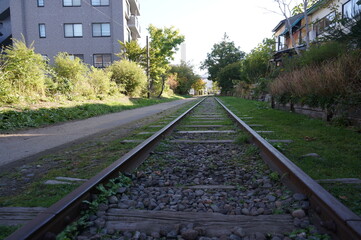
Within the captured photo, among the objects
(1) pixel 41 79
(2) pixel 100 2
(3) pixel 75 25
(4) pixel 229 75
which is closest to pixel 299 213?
(1) pixel 41 79

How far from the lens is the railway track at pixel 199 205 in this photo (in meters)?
1.66

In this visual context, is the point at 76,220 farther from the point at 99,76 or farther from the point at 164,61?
the point at 164,61

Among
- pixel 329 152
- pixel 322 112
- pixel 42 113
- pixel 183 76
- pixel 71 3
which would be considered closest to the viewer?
pixel 329 152

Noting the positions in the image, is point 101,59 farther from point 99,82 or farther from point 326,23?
point 326,23

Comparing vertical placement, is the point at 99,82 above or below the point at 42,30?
below

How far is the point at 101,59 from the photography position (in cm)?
2588

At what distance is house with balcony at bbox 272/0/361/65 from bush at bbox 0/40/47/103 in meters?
9.74

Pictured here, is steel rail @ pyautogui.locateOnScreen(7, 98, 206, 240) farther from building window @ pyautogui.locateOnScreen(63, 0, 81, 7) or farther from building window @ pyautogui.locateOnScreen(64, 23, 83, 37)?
building window @ pyautogui.locateOnScreen(63, 0, 81, 7)

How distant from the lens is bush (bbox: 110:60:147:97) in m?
18.8

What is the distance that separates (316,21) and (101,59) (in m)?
20.7

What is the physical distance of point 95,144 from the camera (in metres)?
4.93

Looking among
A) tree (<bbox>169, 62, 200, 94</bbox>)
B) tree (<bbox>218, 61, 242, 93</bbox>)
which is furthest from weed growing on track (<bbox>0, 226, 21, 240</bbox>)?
tree (<bbox>169, 62, 200, 94</bbox>)

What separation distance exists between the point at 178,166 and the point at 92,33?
85.4 feet

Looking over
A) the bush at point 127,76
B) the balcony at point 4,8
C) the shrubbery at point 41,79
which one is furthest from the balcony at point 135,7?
the shrubbery at point 41,79
